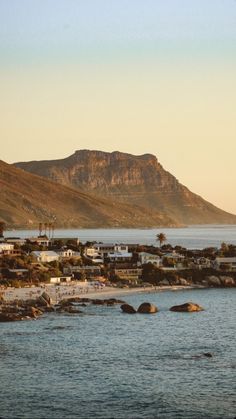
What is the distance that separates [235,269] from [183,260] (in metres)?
9.29

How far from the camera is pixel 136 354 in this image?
55000mm

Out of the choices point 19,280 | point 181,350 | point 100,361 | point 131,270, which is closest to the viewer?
point 100,361

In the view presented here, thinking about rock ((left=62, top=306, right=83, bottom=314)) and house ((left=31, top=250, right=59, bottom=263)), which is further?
house ((left=31, top=250, right=59, bottom=263))

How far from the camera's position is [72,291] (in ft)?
300

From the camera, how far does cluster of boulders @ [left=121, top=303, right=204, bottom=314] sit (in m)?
77.0

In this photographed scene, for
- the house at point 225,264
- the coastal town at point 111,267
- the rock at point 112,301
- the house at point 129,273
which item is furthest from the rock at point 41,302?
the house at point 225,264

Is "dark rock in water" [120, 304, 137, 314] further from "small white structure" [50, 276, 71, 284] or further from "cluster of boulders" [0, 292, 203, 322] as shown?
"small white structure" [50, 276, 71, 284]

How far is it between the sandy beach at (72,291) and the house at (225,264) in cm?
1692

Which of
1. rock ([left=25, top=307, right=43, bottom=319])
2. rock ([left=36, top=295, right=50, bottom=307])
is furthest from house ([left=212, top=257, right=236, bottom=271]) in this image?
rock ([left=25, top=307, right=43, bottom=319])

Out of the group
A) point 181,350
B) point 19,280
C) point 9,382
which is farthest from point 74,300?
point 9,382

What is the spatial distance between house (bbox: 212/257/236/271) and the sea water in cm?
4208

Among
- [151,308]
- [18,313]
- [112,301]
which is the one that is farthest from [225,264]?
[18,313]

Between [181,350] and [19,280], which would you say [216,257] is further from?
[181,350]

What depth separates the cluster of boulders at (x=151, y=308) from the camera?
77000mm
